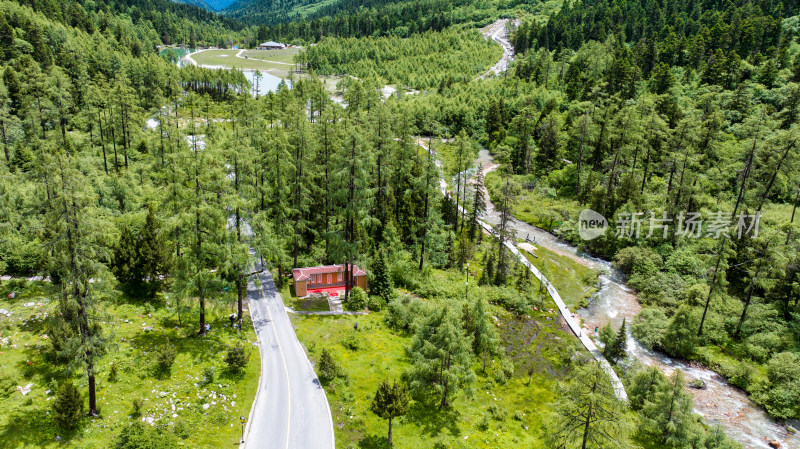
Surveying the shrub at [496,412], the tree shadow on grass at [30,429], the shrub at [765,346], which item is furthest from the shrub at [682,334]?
the tree shadow on grass at [30,429]

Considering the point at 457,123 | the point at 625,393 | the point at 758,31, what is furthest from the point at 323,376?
the point at 758,31

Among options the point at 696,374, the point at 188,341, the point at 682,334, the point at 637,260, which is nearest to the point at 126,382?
the point at 188,341

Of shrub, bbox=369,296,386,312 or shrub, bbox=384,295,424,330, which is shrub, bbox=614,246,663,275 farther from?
shrub, bbox=369,296,386,312

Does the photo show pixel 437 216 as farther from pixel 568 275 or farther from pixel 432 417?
pixel 432 417

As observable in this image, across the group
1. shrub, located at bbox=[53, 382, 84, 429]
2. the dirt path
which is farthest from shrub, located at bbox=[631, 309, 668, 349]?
shrub, located at bbox=[53, 382, 84, 429]

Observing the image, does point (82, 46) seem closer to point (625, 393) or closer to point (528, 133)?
point (528, 133)

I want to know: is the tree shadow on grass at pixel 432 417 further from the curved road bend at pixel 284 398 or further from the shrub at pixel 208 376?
the shrub at pixel 208 376
